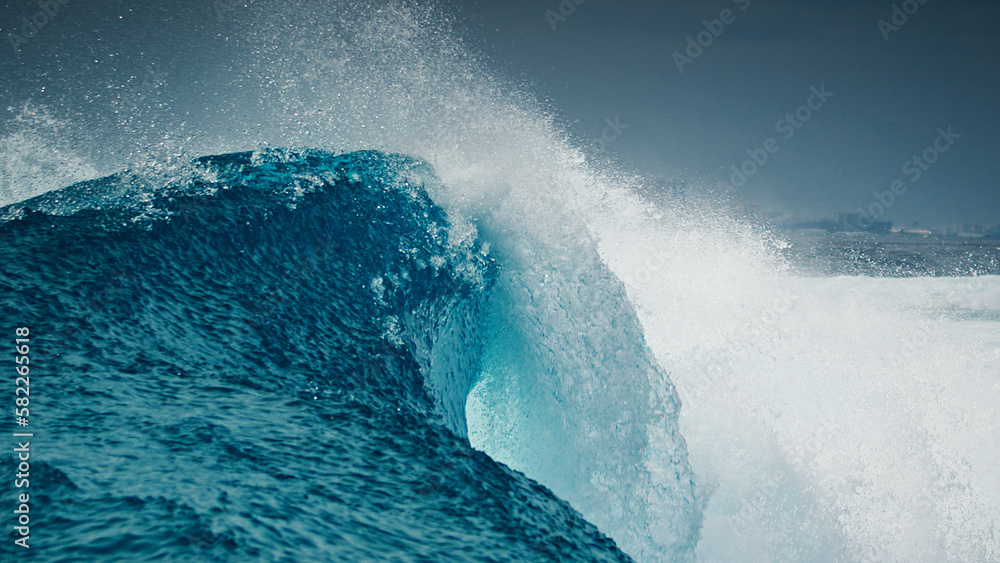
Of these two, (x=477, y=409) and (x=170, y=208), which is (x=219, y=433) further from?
(x=477, y=409)

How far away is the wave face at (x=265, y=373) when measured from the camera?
162cm

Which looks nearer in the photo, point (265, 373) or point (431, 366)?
point (265, 373)

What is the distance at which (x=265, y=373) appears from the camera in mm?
2543

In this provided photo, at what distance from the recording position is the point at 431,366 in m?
3.49

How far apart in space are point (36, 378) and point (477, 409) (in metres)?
2.79

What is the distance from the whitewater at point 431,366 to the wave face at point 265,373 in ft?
0.04

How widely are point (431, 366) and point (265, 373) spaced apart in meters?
1.10

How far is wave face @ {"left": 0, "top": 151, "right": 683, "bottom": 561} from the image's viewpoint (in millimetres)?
1615

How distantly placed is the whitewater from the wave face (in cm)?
1

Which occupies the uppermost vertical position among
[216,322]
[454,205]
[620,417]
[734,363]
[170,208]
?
[734,363]

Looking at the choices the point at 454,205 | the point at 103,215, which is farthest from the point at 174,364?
the point at 454,205

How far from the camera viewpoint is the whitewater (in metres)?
1.78

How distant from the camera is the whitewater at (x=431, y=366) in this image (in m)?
1.78

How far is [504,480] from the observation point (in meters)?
1.99
